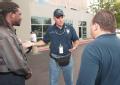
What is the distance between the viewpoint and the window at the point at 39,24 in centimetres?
3628

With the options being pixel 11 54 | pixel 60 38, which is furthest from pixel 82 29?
pixel 11 54

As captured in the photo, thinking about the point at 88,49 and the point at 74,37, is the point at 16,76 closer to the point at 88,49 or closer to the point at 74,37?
the point at 88,49

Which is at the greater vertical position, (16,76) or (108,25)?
(108,25)

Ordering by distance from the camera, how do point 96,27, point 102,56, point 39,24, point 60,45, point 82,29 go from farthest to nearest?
point 82,29, point 39,24, point 60,45, point 96,27, point 102,56

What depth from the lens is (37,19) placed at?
3697 cm

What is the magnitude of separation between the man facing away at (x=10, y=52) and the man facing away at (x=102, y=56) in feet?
4.11

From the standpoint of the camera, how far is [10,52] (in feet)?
15.9

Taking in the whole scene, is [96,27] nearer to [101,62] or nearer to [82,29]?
[101,62]

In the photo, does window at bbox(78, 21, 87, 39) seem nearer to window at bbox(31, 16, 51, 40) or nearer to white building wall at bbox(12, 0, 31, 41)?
window at bbox(31, 16, 51, 40)

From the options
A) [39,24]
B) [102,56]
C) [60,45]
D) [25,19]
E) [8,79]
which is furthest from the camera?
[39,24]

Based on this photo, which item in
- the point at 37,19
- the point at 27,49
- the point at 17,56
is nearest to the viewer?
the point at 17,56

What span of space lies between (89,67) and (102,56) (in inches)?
6.5

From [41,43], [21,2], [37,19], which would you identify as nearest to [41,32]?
[37,19]

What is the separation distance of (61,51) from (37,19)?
2981 cm
